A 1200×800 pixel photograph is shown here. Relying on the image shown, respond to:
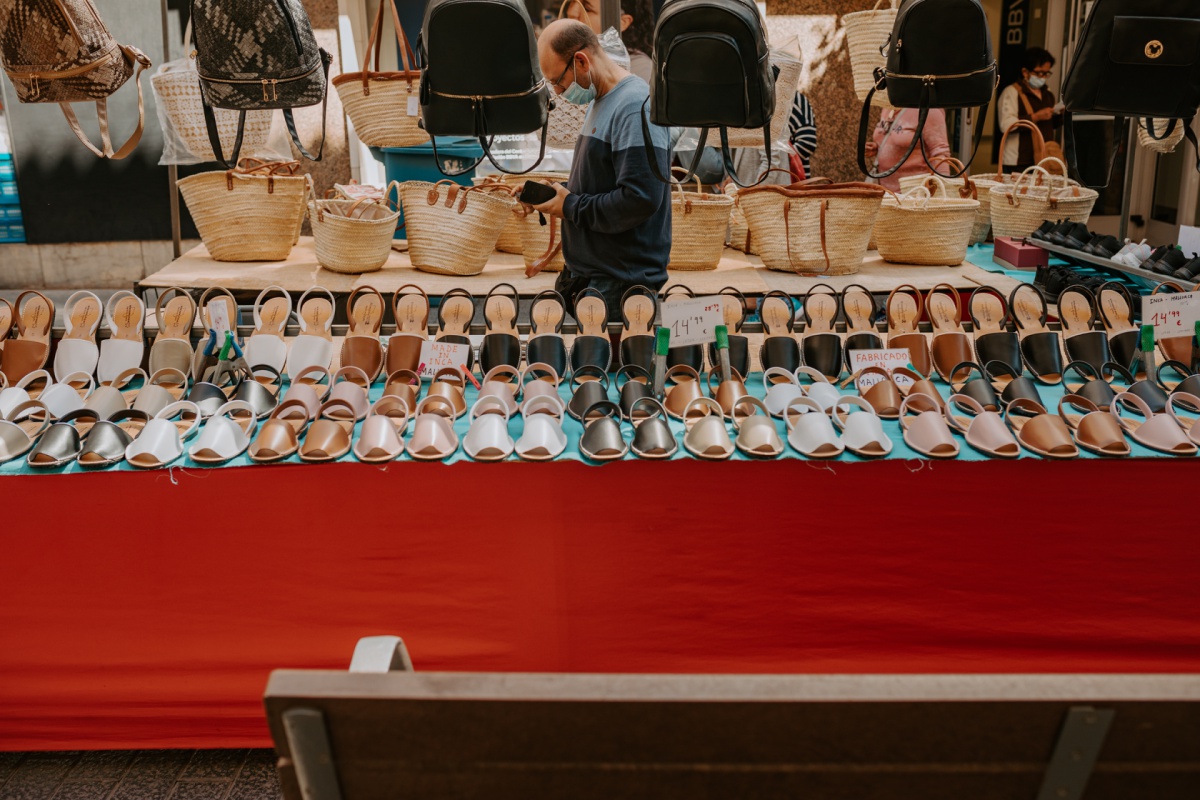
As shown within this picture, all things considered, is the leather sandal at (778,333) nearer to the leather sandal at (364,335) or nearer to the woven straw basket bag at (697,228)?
the woven straw basket bag at (697,228)

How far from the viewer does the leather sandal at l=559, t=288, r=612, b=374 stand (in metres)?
3.00

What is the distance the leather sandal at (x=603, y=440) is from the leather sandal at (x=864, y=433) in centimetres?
57

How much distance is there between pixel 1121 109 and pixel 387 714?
2639 millimetres

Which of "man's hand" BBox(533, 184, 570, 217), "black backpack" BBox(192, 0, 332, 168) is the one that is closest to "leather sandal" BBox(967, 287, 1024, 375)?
"man's hand" BBox(533, 184, 570, 217)

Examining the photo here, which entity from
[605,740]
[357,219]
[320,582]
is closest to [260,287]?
[357,219]

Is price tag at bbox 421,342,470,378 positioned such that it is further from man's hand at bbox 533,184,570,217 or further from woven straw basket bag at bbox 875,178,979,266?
woven straw basket bag at bbox 875,178,979,266

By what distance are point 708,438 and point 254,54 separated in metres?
1.58

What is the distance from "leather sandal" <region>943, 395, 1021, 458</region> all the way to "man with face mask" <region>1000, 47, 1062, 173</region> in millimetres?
4636

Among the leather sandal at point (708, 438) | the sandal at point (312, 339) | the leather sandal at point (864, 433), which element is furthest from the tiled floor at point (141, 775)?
the leather sandal at point (864, 433)

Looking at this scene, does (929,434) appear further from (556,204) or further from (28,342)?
(28,342)

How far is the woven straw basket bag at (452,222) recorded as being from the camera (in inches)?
155

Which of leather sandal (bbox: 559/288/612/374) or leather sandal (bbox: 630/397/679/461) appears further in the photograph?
leather sandal (bbox: 559/288/612/374)

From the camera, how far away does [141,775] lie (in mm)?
2318

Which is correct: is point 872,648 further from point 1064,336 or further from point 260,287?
point 260,287
